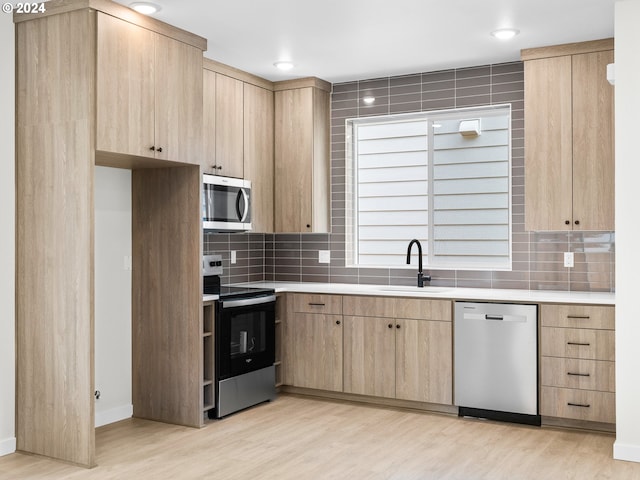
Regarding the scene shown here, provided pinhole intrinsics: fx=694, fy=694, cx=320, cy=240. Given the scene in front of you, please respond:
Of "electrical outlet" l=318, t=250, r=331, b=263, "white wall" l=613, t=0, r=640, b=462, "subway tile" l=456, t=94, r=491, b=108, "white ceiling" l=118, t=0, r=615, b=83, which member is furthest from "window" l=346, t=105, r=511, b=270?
"white wall" l=613, t=0, r=640, b=462

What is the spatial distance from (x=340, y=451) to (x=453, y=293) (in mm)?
1423

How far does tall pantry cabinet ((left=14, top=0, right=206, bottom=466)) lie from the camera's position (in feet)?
11.9

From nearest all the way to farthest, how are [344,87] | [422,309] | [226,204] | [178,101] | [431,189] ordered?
[178,101], [422,309], [226,204], [431,189], [344,87]

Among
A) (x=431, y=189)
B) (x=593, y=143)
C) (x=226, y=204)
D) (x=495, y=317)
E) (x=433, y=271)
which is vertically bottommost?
(x=495, y=317)

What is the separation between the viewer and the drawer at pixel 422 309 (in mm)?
4648

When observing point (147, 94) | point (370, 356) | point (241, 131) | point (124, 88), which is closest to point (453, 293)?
point (370, 356)

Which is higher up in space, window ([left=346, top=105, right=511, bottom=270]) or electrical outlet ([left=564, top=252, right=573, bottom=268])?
window ([left=346, top=105, right=511, bottom=270])

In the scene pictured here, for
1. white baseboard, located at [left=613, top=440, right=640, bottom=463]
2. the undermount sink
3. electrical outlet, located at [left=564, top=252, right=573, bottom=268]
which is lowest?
white baseboard, located at [left=613, top=440, right=640, bottom=463]

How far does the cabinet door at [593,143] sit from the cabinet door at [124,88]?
269 cm

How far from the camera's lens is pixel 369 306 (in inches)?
194

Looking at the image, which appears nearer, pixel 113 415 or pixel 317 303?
pixel 113 415

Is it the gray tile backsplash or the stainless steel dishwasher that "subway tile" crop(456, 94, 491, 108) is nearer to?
the gray tile backsplash

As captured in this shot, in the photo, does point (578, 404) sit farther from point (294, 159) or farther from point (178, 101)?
point (178, 101)

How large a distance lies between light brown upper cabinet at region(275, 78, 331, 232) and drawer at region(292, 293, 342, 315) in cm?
60
